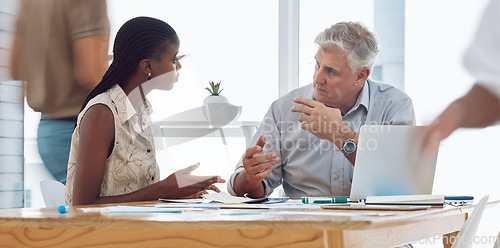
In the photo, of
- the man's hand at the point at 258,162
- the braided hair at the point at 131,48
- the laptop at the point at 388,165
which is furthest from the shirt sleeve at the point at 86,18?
the laptop at the point at 388,165

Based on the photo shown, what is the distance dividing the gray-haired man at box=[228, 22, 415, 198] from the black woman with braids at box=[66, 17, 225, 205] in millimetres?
312

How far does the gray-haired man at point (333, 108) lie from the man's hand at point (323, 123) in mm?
109

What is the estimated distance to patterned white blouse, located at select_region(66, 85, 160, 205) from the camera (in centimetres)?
158

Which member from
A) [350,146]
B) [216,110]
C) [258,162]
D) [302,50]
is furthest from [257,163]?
[302,50]

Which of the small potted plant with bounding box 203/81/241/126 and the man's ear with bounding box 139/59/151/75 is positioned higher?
the man's ear with bounding box 139/59/151/75

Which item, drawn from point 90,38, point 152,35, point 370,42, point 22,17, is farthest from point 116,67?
point 370,42

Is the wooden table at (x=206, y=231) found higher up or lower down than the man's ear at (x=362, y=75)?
lower down

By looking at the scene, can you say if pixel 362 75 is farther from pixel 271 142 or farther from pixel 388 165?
pixel 388 165

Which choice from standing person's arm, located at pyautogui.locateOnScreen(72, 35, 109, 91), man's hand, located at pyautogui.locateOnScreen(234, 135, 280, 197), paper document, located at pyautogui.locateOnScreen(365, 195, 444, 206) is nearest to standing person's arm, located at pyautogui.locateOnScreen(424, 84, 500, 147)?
paper document, located at pyautogui.locateOnScreen(365, 195, 444, 206)

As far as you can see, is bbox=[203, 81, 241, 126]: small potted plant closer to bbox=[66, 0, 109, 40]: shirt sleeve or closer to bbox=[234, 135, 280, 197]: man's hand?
bbox=[234, 135, 280, 197]: man's hand

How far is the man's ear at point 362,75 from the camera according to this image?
2.05 meters

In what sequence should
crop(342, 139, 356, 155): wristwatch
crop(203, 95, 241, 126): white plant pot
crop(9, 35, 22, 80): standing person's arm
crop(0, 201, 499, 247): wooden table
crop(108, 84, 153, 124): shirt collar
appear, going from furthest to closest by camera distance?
crop(9, 35, 22, 80): standing person's arm → crop(203, 95, 241, 126): white plant pot → crop(342, 139, 356, 155): wristwatch → crop(108, 84, 153, 124): shirt collar → crop(0, 201, 499, 247): wooden table

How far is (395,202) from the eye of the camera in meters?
1.10

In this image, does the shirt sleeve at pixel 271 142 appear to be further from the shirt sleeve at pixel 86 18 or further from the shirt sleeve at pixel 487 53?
the shirt sleeve at pixel 487 53
